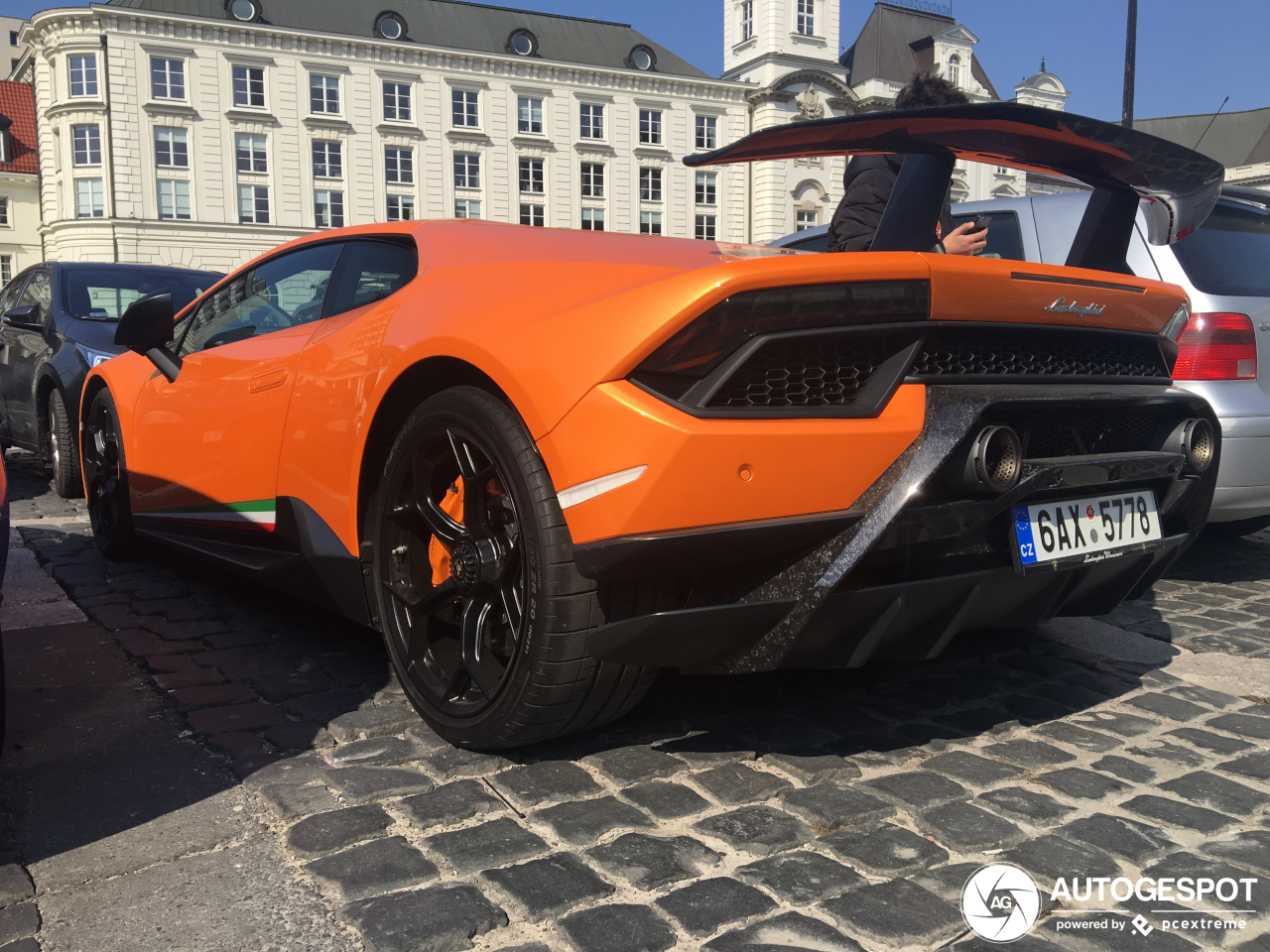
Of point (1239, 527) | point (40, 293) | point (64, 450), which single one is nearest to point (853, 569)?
point (1239, 527)

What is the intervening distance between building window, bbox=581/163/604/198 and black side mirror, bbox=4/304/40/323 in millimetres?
47708

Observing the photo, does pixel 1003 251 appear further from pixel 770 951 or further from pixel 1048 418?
pixel 770 951

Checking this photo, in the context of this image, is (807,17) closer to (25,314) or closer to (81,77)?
(81,77)

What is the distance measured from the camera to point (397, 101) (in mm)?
48906

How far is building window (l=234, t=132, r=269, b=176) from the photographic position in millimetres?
45750

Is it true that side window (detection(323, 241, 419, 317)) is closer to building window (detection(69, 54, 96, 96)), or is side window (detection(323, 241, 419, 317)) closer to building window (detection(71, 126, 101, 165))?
building window (detection(71, 126, 101, 165))

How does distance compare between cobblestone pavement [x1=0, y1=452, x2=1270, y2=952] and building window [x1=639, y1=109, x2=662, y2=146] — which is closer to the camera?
cobblestone pavement [x1=0, y1=452, x2=1270, y2=952]

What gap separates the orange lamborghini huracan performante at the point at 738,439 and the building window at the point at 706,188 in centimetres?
5467

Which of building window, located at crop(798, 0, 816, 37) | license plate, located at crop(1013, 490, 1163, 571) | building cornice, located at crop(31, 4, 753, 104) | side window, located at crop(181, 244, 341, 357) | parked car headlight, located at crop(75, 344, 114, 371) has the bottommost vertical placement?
license plate, located at crop(1013, 490, 1163, 571)

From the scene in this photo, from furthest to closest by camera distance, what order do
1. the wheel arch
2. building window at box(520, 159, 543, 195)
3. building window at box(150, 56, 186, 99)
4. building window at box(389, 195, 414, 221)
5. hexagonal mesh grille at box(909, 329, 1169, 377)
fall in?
building window at box(520, 159, 543, 195)
building window at box(389, 195, 414, 221)
building window at box(150, 56, 186, 99)
the wheel arch
hexagonal mesh grille at box(909, 329, 1169, 377)

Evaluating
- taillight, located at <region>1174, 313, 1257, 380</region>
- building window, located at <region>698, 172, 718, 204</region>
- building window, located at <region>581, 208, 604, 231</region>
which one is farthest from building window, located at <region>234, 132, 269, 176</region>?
taillight, located at <region>1174, 313, 1257, 380</region>

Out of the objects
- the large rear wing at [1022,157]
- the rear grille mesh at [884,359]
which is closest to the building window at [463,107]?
the large rear wing at [1022,157]

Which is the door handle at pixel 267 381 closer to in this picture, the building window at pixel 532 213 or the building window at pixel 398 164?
the building window at pixel 398 164

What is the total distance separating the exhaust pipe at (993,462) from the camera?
2139mm
